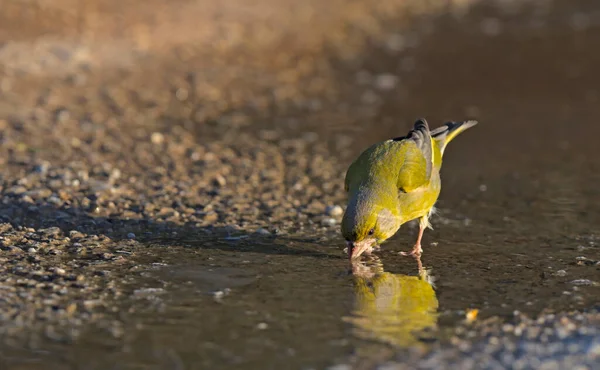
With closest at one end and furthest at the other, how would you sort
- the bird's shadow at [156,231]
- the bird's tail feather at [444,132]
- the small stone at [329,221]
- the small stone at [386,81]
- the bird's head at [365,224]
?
the bird's head at [365,224]
the bird's shadow at [156,231]
the small stone at [329,221]
the bird's tail feather at [444,132]
the small stone at [386,81]

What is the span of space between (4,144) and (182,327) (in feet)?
16.6

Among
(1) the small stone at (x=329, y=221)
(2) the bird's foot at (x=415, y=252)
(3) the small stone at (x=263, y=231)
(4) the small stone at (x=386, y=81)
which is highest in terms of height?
(4) the small stone at (x=386, y=81)

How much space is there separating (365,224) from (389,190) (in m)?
0.50

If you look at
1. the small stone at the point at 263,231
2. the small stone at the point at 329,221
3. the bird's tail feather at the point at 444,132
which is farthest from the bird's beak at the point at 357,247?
the bird's tail feather at the point at 444,132

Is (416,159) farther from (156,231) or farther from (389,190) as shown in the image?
(156,231)

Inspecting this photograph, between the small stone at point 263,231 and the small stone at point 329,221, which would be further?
the small stone at point 329,221

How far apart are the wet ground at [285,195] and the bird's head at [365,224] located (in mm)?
207

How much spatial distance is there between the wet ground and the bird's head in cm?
21

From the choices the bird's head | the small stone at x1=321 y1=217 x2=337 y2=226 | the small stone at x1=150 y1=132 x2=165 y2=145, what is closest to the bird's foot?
the bird's head

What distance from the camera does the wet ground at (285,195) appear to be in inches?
224

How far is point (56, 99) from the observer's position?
39.8 ft

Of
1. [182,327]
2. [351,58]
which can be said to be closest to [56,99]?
[351,58]

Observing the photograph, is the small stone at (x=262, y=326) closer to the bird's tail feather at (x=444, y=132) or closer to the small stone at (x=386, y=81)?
the bird's tail feather at (x=444, y=132)

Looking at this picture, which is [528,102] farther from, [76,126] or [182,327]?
[182,327]
